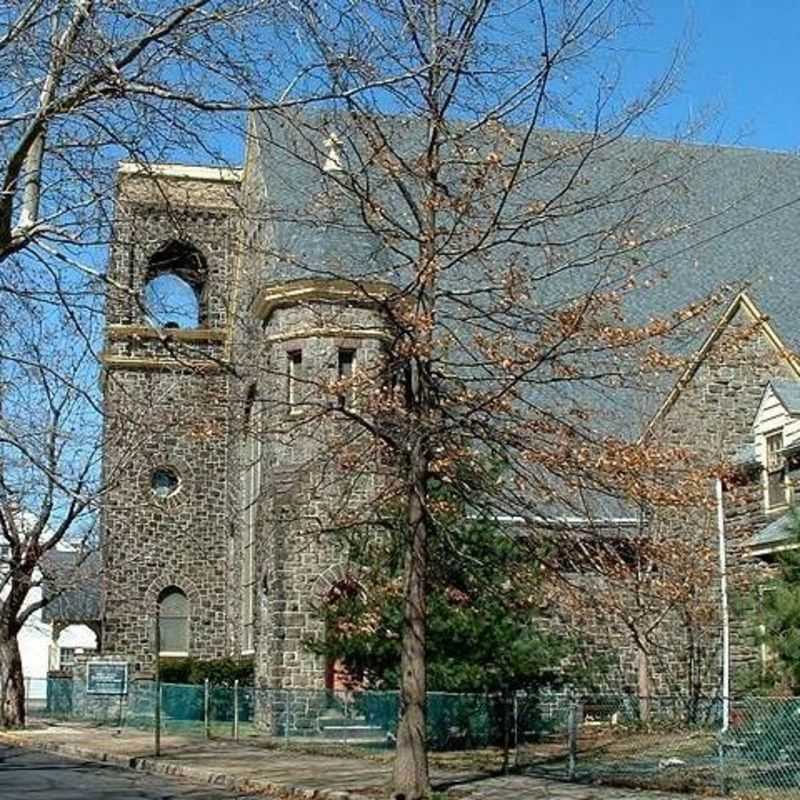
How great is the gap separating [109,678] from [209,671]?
239 centimetres

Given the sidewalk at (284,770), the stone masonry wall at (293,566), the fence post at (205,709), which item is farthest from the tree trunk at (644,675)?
the fence post at (205,709)

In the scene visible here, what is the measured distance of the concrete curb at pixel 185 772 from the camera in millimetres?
18000

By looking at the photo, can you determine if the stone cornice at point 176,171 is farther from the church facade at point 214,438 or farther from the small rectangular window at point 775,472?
the small rectangular window at point 775,472

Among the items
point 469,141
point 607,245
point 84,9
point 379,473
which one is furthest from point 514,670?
point 84,9

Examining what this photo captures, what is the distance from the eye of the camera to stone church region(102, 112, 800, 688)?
14875 millimetres

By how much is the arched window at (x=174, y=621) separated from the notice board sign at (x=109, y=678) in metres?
3.81

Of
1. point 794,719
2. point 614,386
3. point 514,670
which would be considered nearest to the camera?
point 794,719

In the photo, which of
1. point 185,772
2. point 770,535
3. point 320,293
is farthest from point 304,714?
point 770,535

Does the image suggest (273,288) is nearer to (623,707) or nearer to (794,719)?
(623,707)

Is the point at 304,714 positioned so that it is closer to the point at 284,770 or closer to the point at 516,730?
the point at 284,770

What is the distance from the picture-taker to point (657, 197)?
68.0 ft

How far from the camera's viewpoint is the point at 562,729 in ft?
79.3

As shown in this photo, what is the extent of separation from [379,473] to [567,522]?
93.7 inches

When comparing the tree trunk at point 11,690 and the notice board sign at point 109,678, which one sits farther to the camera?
the tree trunk at point 11,690
